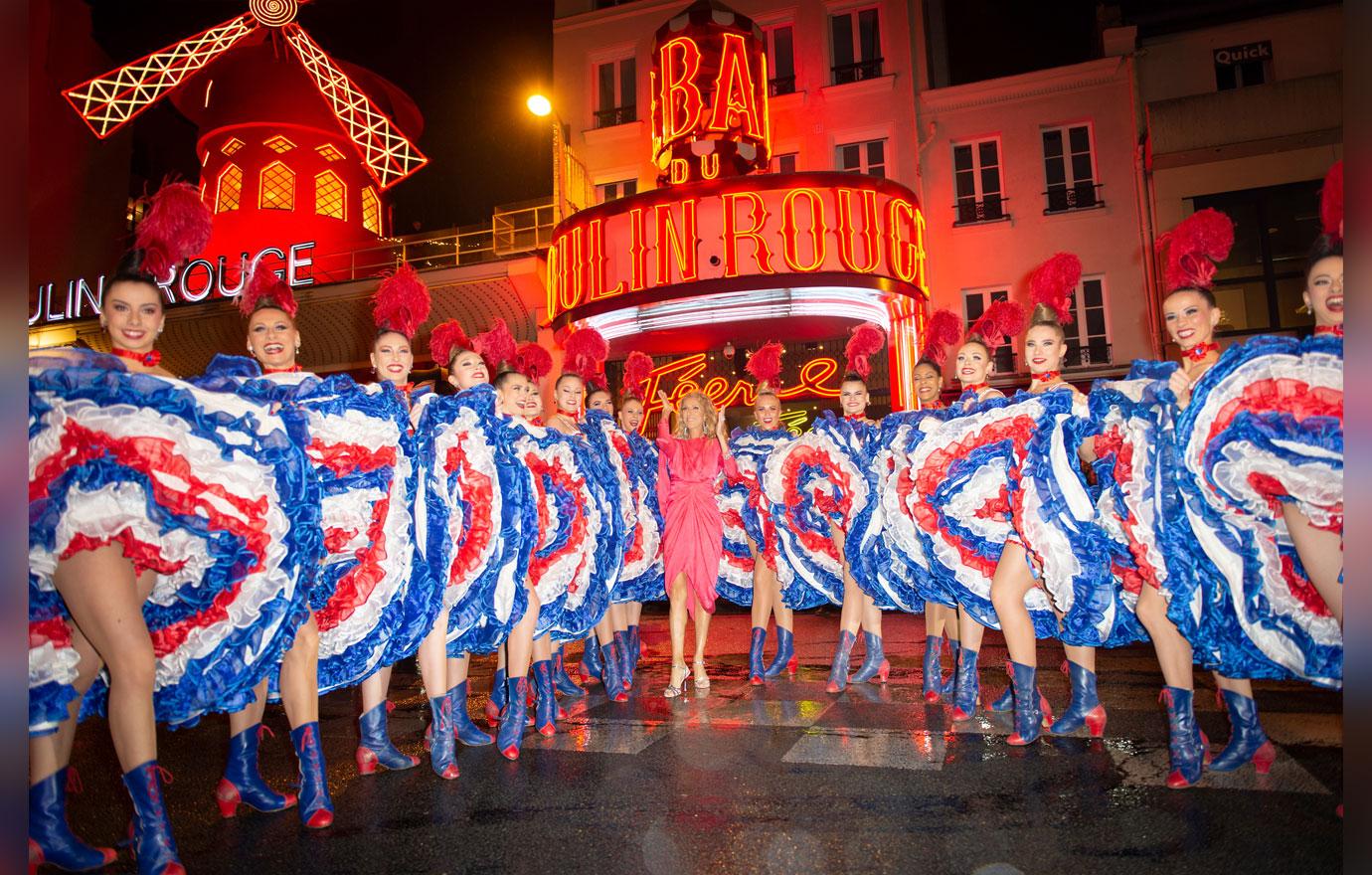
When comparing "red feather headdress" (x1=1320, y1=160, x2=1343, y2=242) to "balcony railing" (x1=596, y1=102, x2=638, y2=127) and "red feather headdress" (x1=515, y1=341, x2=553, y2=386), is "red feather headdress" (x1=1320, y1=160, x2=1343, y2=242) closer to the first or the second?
"red feather headdress" (x1=515, y1=341, x2=553, y2=386)

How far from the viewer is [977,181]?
13977 millimetres

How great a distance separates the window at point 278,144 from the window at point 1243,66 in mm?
17487

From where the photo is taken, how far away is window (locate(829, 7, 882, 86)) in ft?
47.6

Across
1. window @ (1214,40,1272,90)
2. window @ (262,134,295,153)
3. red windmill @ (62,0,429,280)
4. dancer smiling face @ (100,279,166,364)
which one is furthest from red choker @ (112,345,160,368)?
window @ (262,134,295,153)

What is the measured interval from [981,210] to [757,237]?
4.71 metres

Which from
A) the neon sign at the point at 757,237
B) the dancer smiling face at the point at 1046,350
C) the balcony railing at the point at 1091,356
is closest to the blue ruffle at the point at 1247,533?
the dancer smiling face at the point at 1046,350

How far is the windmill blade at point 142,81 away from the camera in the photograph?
1383 centimetres

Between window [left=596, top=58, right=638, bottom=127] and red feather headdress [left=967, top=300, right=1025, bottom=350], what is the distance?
39.7 feet

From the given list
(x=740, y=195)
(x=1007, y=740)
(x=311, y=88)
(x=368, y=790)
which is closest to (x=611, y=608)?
(x=368, y=790)

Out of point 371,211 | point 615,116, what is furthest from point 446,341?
point 371,211

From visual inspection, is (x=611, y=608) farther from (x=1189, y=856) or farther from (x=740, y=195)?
(x=740, y=195)

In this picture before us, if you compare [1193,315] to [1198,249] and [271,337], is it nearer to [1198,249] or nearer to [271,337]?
[1198,249]

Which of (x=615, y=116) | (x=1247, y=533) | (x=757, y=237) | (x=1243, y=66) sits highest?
(x=615, y=116)

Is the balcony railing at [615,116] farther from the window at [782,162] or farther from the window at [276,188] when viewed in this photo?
the window at [276,188]
